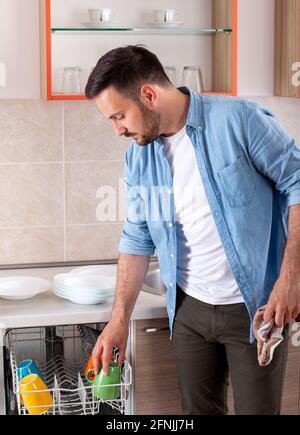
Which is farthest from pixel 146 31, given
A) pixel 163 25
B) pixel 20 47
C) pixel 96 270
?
pixel 96 270

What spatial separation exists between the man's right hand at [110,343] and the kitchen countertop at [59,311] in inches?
5.2

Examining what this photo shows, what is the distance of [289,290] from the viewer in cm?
204

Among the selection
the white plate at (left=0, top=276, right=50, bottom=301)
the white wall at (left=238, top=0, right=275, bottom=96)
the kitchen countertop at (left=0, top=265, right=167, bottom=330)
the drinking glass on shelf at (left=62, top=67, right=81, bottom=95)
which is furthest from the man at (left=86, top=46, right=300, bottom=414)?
the white wall at (left=238, top=0, right=275, bottom=96)

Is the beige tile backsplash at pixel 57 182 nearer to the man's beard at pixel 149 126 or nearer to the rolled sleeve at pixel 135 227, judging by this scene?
the rolled sleeve at pixel 135 227

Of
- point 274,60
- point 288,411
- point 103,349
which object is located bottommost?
point 288,411

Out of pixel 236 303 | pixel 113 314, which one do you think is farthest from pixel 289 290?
pixel 113 314

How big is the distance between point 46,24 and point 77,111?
1.36 ft

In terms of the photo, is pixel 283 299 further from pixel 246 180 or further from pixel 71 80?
pixel 71 80

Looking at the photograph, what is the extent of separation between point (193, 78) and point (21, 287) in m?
0.98

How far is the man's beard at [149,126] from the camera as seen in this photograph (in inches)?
81.9

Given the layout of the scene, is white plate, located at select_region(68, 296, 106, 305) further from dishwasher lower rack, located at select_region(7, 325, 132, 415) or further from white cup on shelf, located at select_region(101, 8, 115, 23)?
white cup on shelf, located at select_region(101, 8, 115, 23)

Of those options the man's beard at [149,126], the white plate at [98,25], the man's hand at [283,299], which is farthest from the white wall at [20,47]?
the man's hand at [283,299]

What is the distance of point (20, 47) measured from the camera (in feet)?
9.30

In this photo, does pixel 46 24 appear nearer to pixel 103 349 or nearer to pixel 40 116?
pixel 40 116
